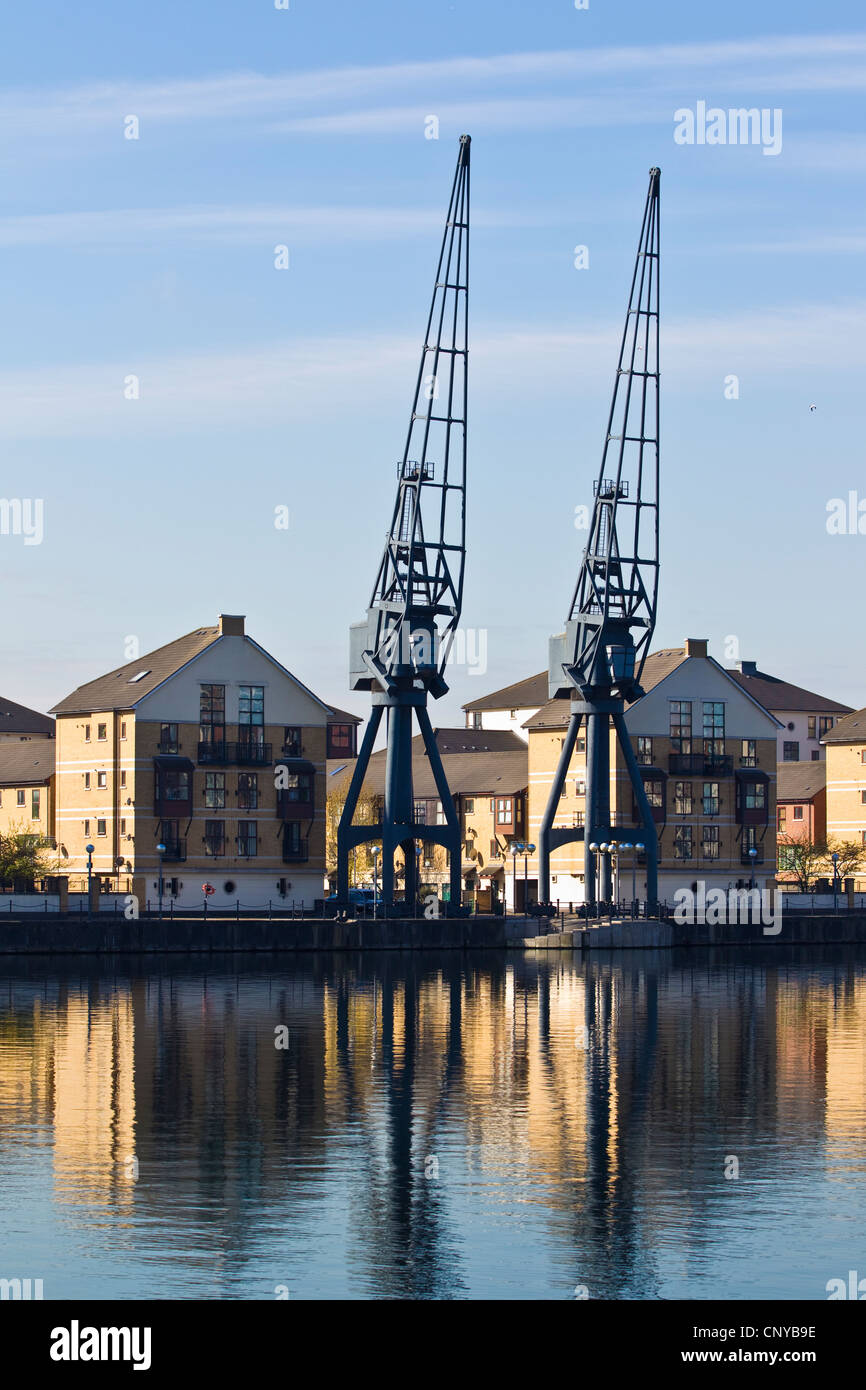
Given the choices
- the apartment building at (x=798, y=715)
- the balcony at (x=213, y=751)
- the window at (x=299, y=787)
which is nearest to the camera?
the balcony at (x=213, y=751)

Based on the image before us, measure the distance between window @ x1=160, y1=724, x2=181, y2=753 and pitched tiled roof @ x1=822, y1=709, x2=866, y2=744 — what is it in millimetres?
57203

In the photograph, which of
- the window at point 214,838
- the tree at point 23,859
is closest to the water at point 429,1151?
the tree at point 23,859

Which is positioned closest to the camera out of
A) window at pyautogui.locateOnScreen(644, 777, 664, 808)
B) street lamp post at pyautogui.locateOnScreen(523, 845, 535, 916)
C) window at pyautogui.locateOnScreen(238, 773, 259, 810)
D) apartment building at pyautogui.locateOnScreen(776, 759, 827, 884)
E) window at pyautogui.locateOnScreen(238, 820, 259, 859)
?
window at pyautogui.locateOnScreen(238, 820, 259, 859)

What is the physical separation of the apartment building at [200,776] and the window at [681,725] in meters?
21.1

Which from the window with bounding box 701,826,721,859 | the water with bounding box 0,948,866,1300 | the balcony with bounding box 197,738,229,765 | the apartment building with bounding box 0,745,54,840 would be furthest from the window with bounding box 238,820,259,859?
the water with bounding box 0,948,866,1300

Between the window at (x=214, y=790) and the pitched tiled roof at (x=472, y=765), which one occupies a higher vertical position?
the pitched tiled roof at (x=472, y=765)

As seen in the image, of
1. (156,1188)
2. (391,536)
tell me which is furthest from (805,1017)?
(391,536)

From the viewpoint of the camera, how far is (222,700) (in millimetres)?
109812

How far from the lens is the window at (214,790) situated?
109 m

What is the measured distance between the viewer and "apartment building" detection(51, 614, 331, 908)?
106 meters

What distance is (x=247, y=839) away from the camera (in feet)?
360

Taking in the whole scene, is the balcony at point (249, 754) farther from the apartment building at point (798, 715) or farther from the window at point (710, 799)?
the apartment building at point (798, 715)

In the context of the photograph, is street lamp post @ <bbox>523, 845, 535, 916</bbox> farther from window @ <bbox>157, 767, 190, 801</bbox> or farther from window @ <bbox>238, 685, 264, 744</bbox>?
window @ <bbox>157, 767, 190, 801</bbox>
